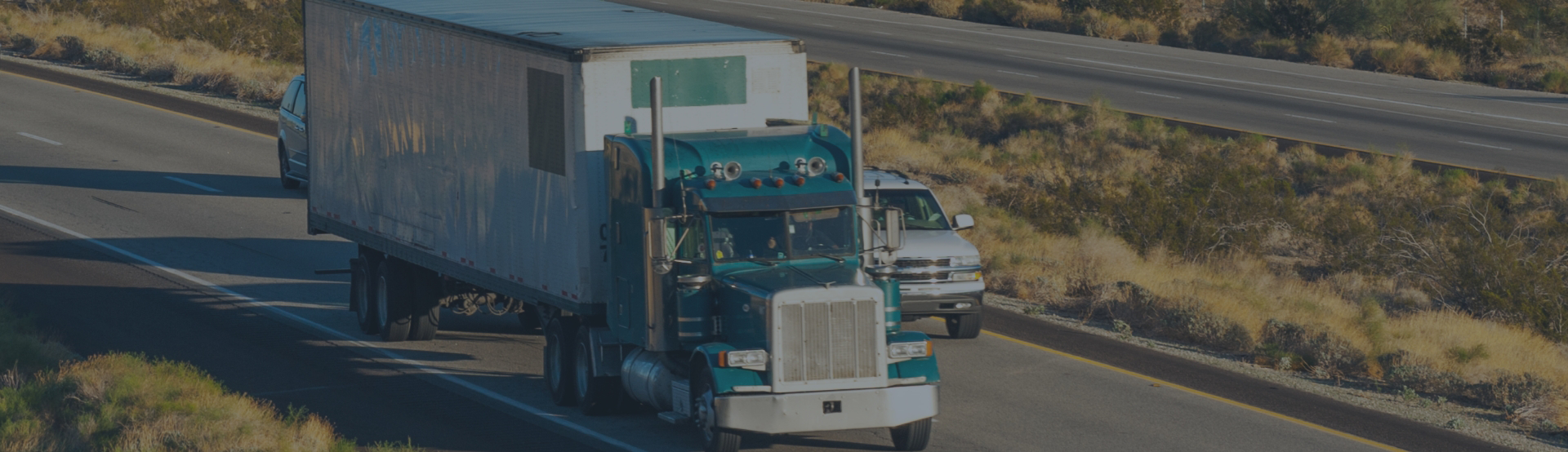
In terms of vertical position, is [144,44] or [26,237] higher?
[144,44]

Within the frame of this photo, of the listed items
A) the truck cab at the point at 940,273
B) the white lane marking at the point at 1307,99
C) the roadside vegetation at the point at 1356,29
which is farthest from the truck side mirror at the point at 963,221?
the roadside vegetation at the point at 1356,29

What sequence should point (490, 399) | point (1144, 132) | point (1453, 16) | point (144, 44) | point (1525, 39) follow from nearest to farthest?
point (490, 399)
point (1144, 132)
point (144, 44)
point (1525, 39)
point (1453, 16)

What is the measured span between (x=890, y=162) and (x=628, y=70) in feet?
63.5

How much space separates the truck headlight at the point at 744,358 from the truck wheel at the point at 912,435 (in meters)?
1.38

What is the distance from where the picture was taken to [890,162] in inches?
1248

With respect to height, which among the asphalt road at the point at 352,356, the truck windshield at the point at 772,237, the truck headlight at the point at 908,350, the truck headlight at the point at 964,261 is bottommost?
the asphalt road at the point at 352,356

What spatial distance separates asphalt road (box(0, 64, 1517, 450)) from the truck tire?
157 millimetres

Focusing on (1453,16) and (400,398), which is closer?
(400,398)

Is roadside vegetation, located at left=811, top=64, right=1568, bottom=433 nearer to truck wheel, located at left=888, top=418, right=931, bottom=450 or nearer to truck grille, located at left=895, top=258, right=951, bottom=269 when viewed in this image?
truck grille, located at left=895, top=258, right=951, bottom=269

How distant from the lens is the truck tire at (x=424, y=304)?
54.0 feet

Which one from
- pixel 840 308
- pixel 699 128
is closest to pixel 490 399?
pixel 699 128

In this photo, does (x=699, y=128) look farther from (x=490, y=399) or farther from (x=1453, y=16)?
(x=1453, y=16)

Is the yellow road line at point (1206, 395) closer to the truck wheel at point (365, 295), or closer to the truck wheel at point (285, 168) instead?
the truck wheel at point (365, 295)

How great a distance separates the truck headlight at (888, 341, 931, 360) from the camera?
37.7 feet
